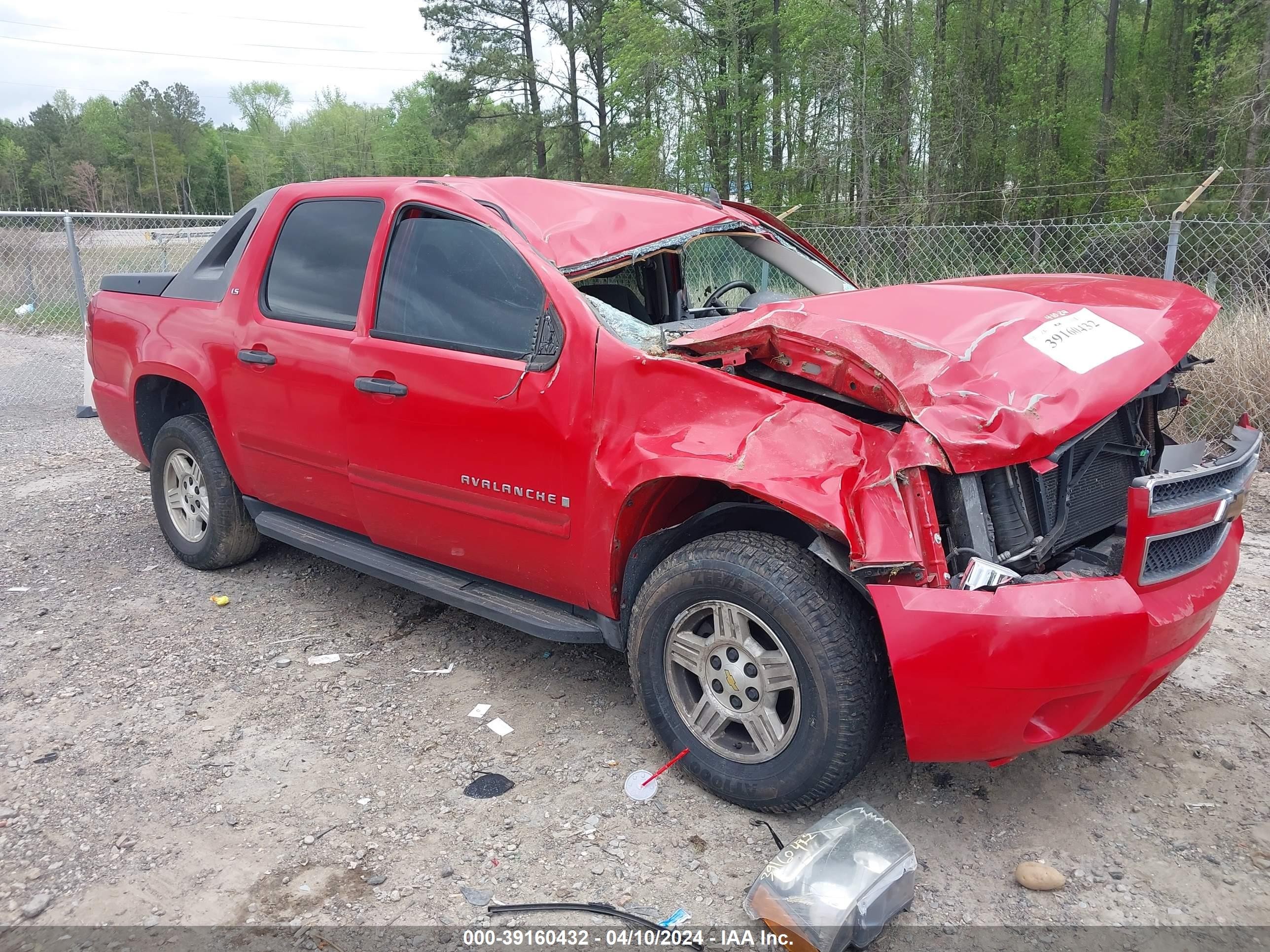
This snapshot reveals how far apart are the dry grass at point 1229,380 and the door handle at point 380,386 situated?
17.0ft

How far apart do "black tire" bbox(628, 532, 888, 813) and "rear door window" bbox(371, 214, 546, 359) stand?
1009 mm

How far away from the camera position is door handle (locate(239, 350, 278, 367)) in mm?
3928

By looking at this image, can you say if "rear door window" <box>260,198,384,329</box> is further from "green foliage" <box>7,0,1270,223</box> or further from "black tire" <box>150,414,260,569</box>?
"green foliage" <box>7,0,1270,223</box>

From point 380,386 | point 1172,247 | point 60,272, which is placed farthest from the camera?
point 60,272

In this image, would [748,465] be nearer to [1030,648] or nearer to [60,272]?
[1030,648]

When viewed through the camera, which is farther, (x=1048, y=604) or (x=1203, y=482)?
(x=1203, y=482)

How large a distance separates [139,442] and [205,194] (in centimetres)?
8825

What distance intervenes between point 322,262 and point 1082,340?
9.80 ft

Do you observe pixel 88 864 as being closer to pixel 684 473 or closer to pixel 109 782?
pixel 109 782

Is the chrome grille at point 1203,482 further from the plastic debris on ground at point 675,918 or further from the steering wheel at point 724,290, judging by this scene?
the steering wheel at point 724,290

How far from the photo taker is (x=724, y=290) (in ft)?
14.0

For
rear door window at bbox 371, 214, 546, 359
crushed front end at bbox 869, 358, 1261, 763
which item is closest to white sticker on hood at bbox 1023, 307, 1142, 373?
crushed front end at bbox 869, 358, 1261, 763

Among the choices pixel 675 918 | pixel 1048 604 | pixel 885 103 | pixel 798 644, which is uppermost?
pixel 885 103

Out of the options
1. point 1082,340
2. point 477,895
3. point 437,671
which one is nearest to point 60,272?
point 437,671
